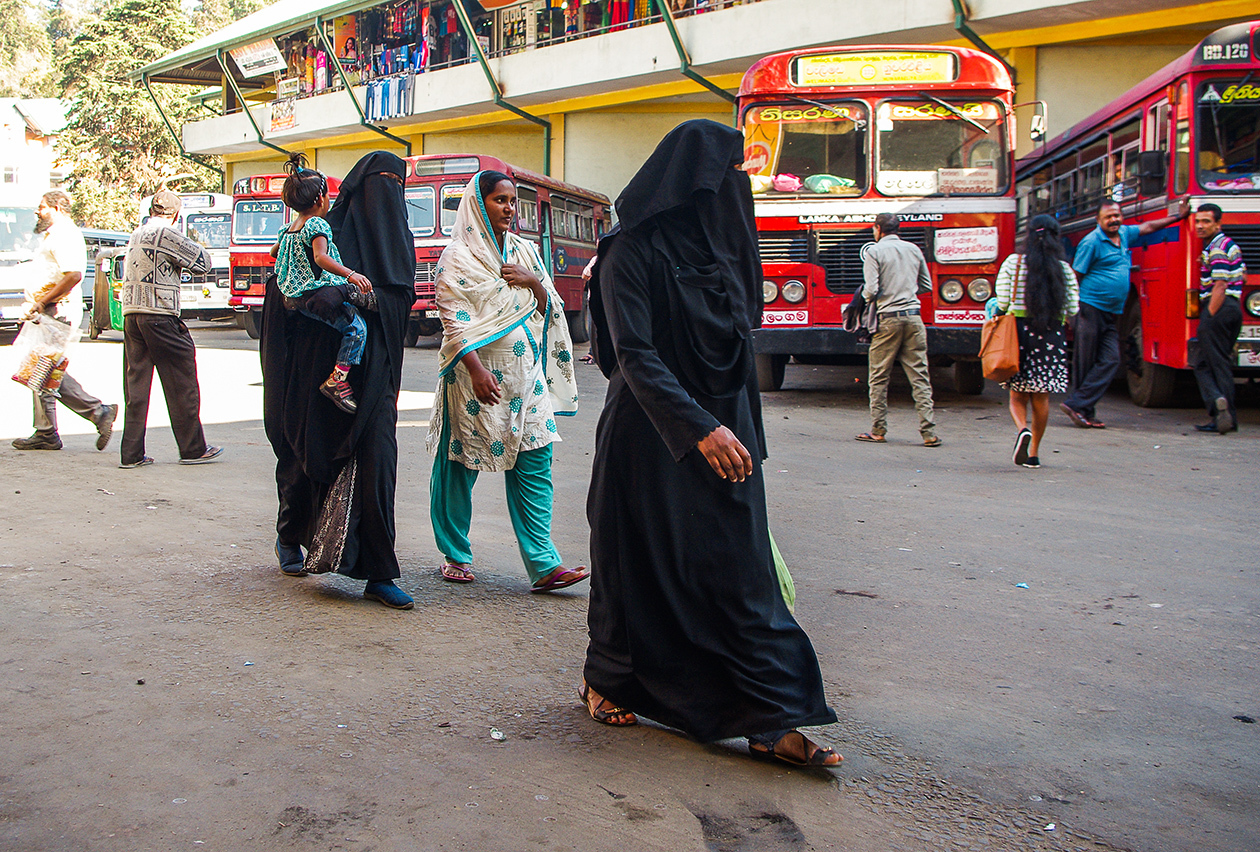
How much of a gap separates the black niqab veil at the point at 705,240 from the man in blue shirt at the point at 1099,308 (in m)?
7.33

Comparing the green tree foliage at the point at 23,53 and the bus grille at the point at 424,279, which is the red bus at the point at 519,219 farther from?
the green tree foliage at the point at 23,53

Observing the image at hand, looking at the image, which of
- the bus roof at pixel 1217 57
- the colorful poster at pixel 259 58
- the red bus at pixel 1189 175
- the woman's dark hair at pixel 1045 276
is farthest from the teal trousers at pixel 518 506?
the colorful poster at pixel 259 58

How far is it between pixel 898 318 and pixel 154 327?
530 centimetres

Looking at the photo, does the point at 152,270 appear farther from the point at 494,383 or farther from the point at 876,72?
the point at 876,72

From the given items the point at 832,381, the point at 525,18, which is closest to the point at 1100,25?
the point at 832,381

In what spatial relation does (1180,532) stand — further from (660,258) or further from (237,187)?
(237,187)

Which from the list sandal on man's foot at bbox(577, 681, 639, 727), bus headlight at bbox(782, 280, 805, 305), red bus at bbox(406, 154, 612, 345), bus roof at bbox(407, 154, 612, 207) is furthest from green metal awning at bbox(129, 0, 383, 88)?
sandal on man's foot at bbox(577, 681, 639, 727)

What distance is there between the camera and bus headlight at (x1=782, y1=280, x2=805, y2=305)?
10.6 meters

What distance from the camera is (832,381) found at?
13844 millimetres

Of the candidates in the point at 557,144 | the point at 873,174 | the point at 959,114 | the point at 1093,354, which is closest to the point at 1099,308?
the point at 1093,354

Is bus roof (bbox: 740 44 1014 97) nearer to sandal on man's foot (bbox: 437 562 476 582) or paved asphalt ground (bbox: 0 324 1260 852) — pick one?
paved asphalt ground (bbox: 0 324 1260 852)

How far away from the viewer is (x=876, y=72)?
34.0 feet

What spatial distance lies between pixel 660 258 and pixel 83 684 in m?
2.08

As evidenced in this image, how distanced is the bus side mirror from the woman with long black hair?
240 centimetres
